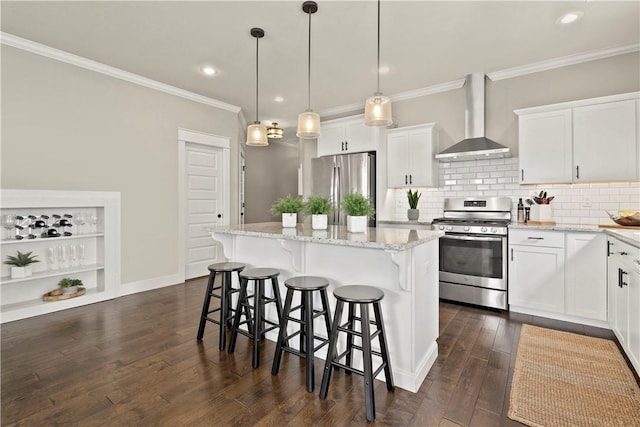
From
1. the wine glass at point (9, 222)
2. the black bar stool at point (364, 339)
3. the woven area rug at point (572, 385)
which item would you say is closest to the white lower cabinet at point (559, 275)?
the woven area rug at point (572, 385)

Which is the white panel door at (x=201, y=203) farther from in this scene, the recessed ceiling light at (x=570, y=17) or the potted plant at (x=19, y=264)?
the recessed ceiling light at (x=570, y=17)

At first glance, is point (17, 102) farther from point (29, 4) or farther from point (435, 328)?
point (435, 328)

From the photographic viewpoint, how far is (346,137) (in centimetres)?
487

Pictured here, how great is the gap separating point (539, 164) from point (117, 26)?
4.53 m

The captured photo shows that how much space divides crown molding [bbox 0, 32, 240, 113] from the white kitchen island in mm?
2824

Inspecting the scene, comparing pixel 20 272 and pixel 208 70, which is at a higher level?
pixel 208 70

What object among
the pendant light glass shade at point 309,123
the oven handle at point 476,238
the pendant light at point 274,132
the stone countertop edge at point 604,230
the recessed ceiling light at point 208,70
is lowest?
the oven handle at point 476,238

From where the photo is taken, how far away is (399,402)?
6.05 feet

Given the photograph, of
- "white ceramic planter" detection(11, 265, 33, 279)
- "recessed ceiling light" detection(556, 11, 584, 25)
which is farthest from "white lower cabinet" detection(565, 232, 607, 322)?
"white ceramic planter" detection(11, 265, 33, 279)

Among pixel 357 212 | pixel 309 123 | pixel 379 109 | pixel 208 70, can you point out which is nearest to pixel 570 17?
pixel 379 109

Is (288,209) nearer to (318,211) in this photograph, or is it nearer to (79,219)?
(318,211)

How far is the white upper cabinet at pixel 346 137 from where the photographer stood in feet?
15.3

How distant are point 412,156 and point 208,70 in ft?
9.38

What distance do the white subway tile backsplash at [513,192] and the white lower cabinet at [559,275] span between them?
2.29 ft
